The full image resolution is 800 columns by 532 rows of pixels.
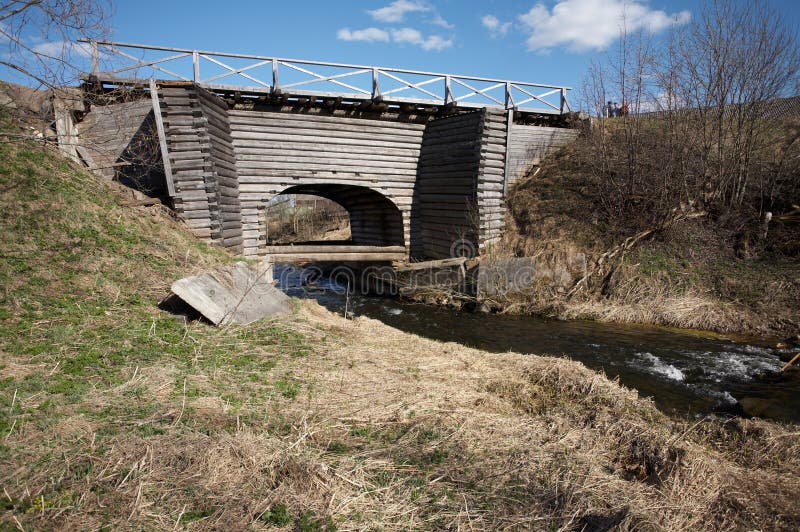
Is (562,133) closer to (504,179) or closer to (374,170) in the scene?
(504,179)

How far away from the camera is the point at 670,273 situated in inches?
520

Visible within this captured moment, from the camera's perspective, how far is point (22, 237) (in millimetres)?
7371

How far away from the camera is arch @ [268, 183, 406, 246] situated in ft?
57.8

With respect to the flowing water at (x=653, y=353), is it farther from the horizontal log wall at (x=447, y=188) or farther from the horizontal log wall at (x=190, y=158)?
the horizontal log wall at (x=190, y=158)

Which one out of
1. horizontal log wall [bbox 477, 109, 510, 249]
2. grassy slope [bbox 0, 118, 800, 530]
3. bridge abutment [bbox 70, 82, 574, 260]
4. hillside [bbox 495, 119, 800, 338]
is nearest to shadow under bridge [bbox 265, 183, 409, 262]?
bridge abutment [bbox 70, 82, 574, 260]

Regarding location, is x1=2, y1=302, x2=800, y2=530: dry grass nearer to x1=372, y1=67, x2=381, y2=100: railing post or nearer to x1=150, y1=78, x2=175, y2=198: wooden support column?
x1=150, y1=78, x2=175, y2=198: wooden support column

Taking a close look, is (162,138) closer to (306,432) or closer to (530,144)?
(306,432)

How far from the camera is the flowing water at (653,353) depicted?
723 centimetres

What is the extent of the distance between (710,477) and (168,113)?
12853 mm

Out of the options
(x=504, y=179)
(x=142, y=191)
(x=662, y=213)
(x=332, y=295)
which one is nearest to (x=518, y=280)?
(x=504, y=179)

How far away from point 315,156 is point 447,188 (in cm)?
459

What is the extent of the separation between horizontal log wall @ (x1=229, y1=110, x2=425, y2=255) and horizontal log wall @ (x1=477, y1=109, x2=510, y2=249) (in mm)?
2566

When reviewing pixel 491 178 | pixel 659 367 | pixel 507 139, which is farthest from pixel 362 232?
pixel 659 367

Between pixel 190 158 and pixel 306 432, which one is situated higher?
pixel 190 158
